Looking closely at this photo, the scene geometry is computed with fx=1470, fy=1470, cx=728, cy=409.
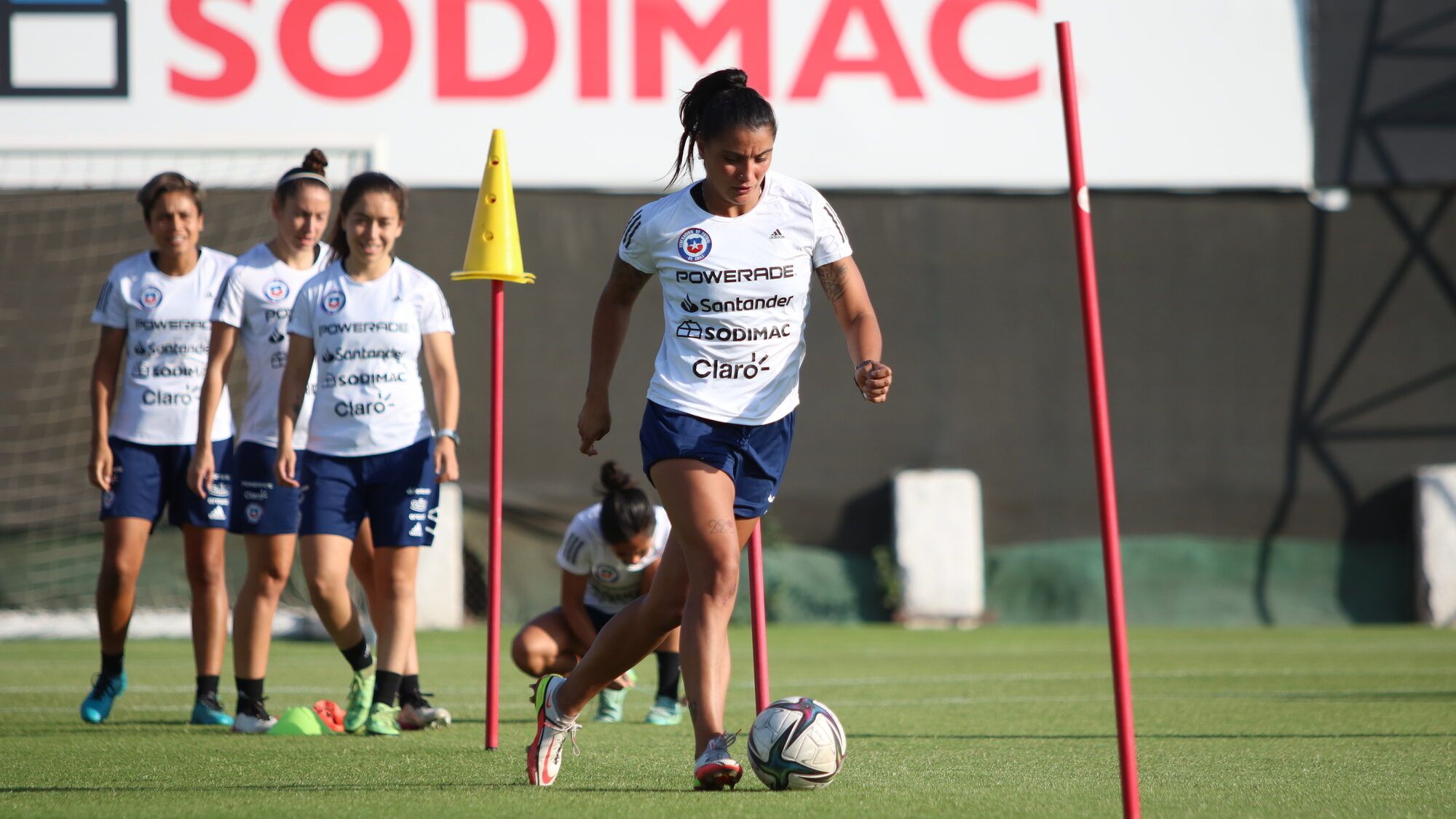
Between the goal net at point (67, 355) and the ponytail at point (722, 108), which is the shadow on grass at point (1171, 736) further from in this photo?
the goal net at point (67, 355)

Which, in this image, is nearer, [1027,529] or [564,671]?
[564,671]

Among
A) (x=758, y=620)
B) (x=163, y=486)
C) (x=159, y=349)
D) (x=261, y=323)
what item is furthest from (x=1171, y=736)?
(x=159, y=349)

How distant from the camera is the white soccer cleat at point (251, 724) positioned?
496 centimetres

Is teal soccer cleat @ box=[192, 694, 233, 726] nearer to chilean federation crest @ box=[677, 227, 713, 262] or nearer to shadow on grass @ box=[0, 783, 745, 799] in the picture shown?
shadow on grass @ box=[0, 783, 745, 799]

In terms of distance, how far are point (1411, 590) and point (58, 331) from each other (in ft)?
34.5

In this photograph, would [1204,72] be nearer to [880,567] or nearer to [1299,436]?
[1299,436]

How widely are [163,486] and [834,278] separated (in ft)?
10.0

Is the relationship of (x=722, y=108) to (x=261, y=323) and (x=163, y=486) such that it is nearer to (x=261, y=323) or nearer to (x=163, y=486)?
(x=261, y=323)

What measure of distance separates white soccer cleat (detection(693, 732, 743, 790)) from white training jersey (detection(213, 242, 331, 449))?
2439 millimetres

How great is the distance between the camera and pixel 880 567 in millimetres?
11430

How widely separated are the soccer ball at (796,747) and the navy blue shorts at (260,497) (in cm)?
234

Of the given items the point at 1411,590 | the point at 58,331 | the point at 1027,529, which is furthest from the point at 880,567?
the point at 58,331

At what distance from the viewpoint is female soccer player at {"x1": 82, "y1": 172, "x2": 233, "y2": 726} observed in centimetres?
535

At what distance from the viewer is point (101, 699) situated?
5324mm
